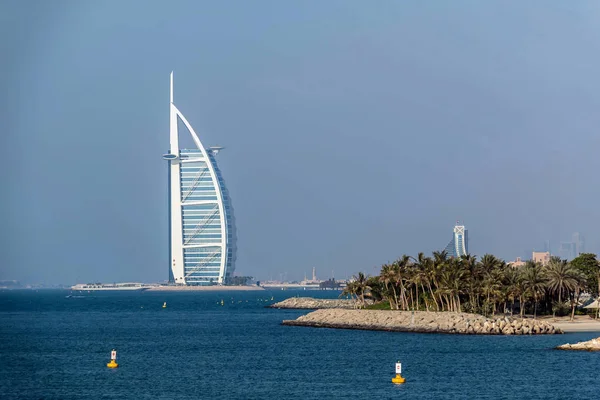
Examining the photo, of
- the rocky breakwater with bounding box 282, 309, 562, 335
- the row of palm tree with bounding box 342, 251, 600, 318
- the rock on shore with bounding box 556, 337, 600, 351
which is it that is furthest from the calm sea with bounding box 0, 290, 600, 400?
the row of palm tree with bounding box 342, 251, 600, 318

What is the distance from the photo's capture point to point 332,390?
51.5 meters

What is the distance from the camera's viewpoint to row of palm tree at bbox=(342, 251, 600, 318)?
9581cm

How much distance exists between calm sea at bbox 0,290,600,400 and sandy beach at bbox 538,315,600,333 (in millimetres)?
4590

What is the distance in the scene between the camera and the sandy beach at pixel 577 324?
294ft

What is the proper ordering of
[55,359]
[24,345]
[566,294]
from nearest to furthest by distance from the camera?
[55,359], [24,345], [566,294]

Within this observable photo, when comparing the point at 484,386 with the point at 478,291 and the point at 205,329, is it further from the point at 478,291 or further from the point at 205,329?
the point at 205,329

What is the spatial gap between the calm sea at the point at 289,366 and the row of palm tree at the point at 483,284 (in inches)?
410

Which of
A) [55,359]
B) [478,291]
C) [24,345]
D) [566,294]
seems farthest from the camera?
[566,294]

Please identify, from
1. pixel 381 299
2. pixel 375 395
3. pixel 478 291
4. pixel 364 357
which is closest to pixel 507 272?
pixel 478 291

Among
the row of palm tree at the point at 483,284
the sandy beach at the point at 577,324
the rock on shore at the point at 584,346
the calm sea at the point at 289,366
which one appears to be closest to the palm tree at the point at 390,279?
the row of palm tree at the point at 483,284

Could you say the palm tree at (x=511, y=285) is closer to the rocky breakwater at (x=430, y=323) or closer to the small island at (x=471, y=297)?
the small island at (x=471, y=297)

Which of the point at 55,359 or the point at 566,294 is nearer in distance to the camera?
the point at 55,359

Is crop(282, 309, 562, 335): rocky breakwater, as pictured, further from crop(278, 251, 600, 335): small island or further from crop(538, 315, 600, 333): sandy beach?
crop(538, 315, 600, 333): sandy beach

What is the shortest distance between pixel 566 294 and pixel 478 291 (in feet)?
40.0
